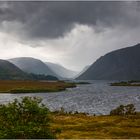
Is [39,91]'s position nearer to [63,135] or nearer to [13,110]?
[63,135]

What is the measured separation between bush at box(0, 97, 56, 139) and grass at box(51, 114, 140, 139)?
17.7 m

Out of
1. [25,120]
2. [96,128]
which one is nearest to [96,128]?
[96,128]

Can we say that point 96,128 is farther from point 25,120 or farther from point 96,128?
point 25,120

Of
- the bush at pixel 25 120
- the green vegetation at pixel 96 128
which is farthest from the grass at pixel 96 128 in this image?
the bush at pixel 25 120

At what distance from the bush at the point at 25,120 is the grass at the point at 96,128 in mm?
17688

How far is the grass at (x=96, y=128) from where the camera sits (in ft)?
163

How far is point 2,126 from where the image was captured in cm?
3092

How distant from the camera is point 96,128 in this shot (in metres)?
55.8

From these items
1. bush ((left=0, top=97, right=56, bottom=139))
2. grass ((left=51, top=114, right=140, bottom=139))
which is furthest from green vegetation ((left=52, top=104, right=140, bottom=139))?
bush ((left=0, top=97, right=56, bottom=139))

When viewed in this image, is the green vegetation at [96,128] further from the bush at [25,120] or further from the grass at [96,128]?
the bush at [25,120]

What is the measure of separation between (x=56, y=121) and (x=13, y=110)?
34445 mm

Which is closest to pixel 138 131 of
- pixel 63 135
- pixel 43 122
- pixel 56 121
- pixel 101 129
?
pixel 101 129

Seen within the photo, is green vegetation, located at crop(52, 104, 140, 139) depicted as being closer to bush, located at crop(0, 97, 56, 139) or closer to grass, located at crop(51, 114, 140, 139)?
grass, located at crop(51, 114, 140, 139)

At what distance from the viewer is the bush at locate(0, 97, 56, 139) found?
29625 mm
